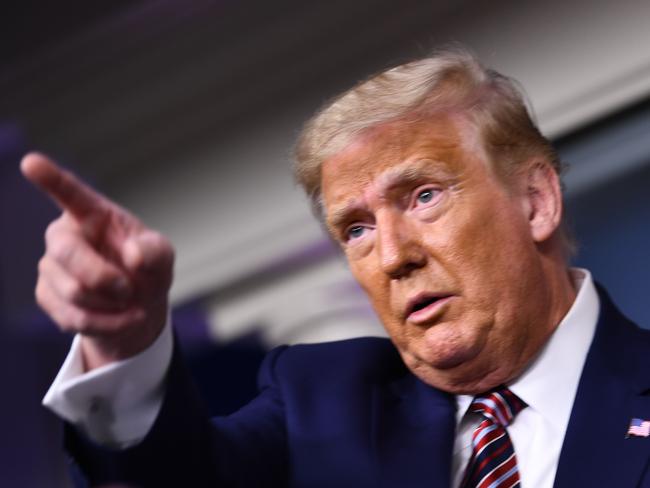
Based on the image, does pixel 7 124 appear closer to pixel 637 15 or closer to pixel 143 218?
pixel 143 218

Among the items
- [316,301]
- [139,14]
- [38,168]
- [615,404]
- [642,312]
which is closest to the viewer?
[38,168]

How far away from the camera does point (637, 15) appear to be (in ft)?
4.56

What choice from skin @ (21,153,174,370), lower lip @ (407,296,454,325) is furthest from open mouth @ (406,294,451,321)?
skin @ (21,153,174,370)

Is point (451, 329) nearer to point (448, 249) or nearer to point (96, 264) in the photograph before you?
point (448, 249)

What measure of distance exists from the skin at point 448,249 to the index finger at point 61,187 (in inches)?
16.2

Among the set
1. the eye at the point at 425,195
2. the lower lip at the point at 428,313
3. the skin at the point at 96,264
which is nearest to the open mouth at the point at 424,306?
the lower lip at the point at 428,313

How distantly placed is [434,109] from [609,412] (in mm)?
396

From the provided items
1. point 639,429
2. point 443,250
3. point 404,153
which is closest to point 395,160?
point 404,153

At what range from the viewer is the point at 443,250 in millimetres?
1096

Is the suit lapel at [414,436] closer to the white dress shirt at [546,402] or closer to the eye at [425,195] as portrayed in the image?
the white dress shirt at [546,402]

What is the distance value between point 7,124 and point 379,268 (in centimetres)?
74

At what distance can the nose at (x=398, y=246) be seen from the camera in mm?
1082

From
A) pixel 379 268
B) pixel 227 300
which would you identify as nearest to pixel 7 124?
pixel 227 300

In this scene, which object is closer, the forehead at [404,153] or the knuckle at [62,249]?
the knuckle at [62,249]
